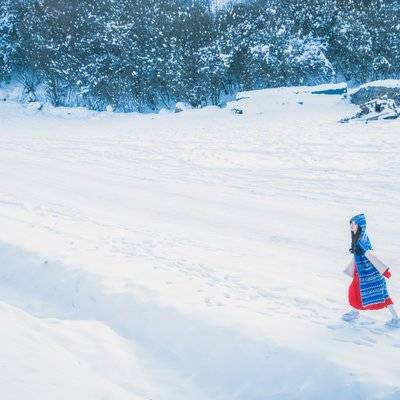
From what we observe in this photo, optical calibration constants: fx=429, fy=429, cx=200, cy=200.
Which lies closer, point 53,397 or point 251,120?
point 53,397

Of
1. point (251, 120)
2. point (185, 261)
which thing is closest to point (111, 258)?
point (185, 261)

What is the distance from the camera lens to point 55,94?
35.4 metres

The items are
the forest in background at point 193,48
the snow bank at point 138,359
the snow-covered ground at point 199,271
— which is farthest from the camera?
the forest in background at point 193,48

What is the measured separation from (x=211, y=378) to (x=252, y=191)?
7.50 meters

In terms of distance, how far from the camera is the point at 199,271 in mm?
7113

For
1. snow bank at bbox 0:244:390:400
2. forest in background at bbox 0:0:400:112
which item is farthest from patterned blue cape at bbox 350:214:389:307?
forest in background at bbox 0:0:400:112

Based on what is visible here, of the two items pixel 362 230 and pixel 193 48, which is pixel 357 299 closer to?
pixel 362 230

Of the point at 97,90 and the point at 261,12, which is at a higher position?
the point at 261,12

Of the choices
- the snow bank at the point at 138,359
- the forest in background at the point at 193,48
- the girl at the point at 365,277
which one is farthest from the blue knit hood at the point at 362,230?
the forest in background at the point at 193,48

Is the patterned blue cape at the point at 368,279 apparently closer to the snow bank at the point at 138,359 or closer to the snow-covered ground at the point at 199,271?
→ the snow-covered ground at the point at 199,271

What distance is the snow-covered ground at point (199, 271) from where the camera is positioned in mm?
4312

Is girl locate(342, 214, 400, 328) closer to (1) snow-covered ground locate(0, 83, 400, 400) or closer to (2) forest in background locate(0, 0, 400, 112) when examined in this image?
(1) snow-covered ground locate(0, 83, 400, 400)

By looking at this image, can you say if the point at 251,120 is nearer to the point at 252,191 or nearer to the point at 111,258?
the point at 252,191

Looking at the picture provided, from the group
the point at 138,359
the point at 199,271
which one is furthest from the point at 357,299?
the point at 199,271
